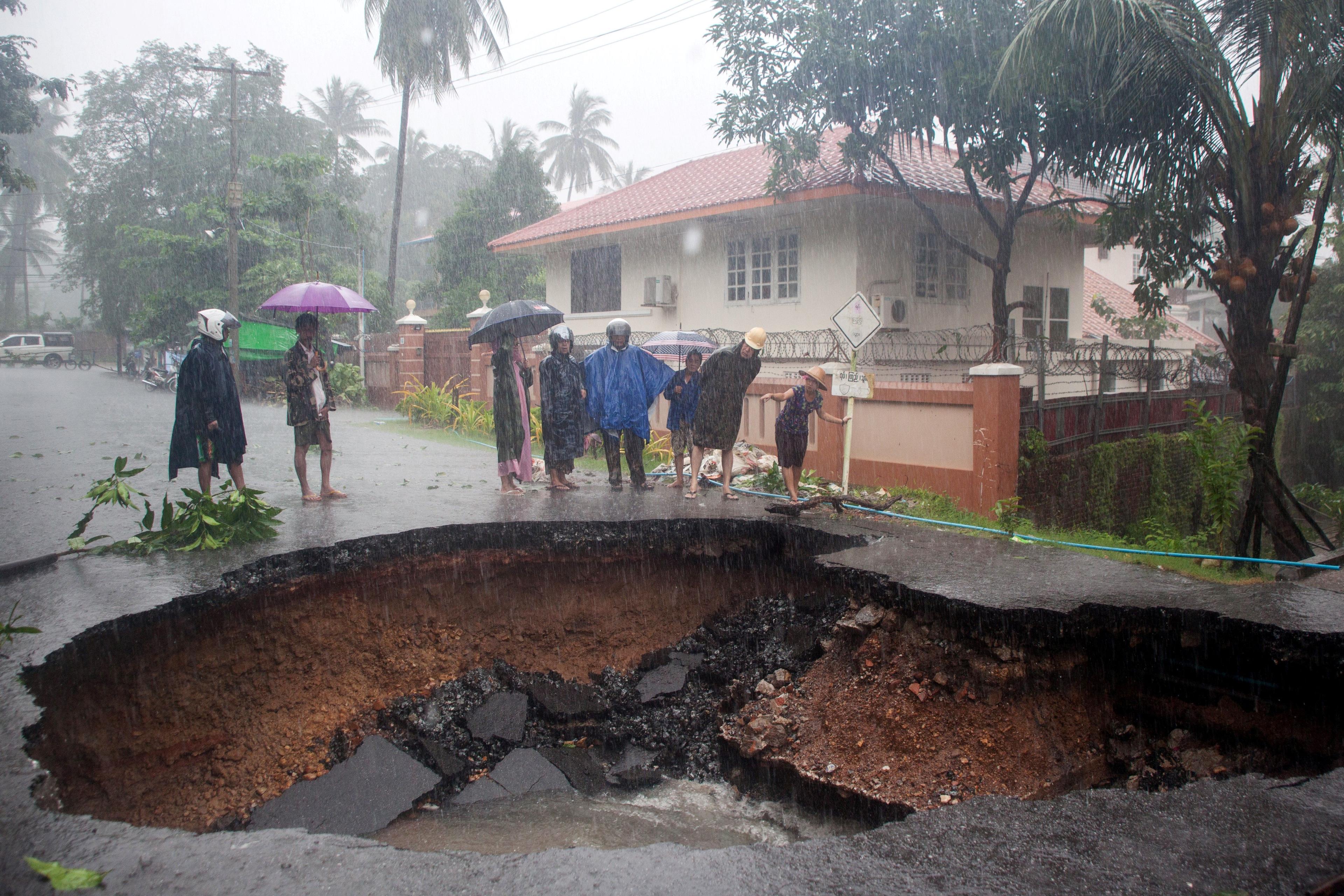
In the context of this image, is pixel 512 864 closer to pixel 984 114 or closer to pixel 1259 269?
pixel 1259 269

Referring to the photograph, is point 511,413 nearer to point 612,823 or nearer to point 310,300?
point 310,300

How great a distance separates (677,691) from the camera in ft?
19.7

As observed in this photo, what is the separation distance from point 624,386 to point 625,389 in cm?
3

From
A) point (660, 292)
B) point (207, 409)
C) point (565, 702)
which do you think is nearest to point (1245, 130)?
point (565, 702)

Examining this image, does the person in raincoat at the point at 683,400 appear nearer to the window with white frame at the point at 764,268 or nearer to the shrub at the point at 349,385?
the window with white frame at the point at 764,268

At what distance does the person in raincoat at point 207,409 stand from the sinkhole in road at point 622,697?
1725mm

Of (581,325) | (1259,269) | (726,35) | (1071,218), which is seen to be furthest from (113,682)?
(581,325)

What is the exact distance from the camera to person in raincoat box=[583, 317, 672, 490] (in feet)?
27.0

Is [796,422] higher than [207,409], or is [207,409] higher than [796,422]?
[207,409]

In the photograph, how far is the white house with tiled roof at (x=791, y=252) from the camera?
43.4ft

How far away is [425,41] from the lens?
24516 mm

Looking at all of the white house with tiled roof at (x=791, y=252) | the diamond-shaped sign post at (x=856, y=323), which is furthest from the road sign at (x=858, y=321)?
the white house with tiled roof at (x=791, y=252)

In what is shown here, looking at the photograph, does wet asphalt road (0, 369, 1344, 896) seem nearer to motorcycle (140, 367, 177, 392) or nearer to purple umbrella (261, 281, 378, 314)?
purple umbrella (261, 281, 378, 314)

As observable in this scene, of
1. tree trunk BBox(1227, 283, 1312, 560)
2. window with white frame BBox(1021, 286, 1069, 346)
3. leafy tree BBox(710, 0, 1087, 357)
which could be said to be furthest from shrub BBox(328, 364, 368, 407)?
tree trunk BBox(1227, 283, 1312, 560)
